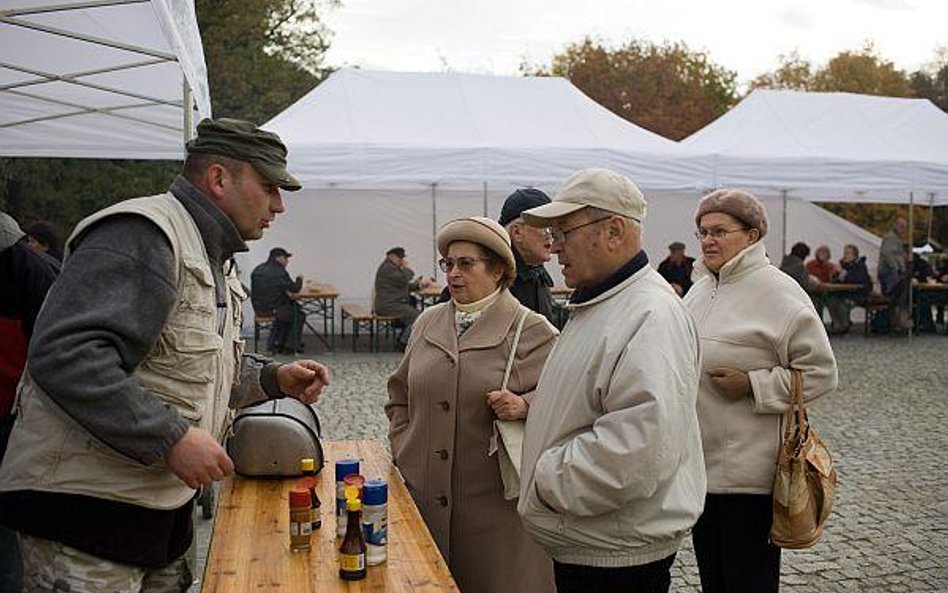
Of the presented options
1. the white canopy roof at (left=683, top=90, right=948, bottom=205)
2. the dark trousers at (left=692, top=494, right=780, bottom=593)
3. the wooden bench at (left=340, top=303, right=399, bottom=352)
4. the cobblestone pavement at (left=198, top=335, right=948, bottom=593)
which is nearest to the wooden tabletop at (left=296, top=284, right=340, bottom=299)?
the wooden bench at (left=340, top=303, right=399, bottom=352)

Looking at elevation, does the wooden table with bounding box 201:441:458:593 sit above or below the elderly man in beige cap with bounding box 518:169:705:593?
below

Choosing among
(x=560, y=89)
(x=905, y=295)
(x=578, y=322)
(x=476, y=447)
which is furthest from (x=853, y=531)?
(x=905, y=295)

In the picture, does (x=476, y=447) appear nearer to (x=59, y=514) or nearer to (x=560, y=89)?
(x=59, y=514)

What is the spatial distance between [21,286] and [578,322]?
208cm

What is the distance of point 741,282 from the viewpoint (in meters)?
3.42

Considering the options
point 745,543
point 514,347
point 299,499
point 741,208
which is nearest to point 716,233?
point 741,208

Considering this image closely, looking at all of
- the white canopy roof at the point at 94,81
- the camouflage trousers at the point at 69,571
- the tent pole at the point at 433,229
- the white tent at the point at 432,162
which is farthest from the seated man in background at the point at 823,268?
the camouflage trousers at the point at 69,571

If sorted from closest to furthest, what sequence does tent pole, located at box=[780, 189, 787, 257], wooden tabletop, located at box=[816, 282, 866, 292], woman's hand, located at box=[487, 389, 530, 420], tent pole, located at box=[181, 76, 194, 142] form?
woman's hand, located at box=[487, 389, 530, 420]
tent pole, located at box=[181, 76, 194, 142]
wooden tabletop, located at box=[816, 282, 866, 292]
tent pole, located at box=[780, 189, 787, 257]

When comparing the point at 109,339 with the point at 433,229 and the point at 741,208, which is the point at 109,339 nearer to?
the point at 741,208

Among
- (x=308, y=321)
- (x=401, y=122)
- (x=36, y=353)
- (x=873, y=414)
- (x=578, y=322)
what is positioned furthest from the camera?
(x=308, y=321)

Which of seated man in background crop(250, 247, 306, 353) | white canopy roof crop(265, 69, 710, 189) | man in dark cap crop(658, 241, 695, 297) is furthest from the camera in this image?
man in dark cap crop(658, 241, 695, 297)

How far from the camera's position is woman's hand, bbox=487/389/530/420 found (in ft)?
10.1

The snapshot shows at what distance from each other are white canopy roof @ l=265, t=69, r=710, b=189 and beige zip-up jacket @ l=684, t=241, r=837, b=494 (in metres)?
8.19

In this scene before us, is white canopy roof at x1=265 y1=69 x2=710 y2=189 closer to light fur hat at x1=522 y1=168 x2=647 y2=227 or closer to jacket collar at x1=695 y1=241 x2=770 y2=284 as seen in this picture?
jacket collar at x1=695 y1=241 x2=770 y2=284
